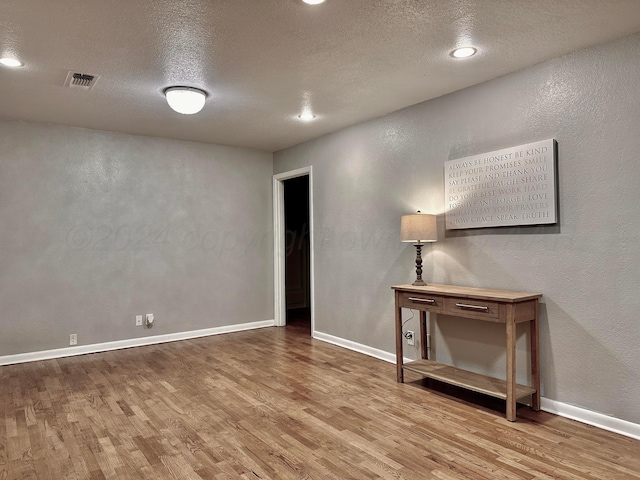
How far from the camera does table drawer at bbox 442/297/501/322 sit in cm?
301

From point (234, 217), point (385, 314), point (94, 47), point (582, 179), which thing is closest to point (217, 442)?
point (385, 314)

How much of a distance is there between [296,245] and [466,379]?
494 centimetres

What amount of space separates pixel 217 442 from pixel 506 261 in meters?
2.39

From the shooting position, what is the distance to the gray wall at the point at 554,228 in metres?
2.77

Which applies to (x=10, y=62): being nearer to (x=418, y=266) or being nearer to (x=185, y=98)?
(x=185, y=98)

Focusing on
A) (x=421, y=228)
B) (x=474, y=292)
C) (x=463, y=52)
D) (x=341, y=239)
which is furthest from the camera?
(x=341, y=239)

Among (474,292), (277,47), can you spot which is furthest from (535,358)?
(277,47)

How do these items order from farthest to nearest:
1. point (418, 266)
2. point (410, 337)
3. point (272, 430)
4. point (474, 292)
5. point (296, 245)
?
point (296, 245) < point (410, 337) < point (418, 266) < point (474, 292) < point (272, 430)

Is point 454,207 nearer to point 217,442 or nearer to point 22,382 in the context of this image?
point 217,442

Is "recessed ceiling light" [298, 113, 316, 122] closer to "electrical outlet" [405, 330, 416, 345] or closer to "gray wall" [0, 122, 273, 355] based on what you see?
"gray wall" [0, 122, 273, 355]

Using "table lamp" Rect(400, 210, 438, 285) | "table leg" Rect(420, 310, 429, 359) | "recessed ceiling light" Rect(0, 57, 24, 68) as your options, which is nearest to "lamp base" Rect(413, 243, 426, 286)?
"table lamp" Rect(400, 210, 438, 285)

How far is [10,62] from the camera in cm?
307

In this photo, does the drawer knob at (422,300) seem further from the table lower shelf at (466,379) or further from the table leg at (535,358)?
the table leg at (535,358)

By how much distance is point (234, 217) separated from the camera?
19.8ft
